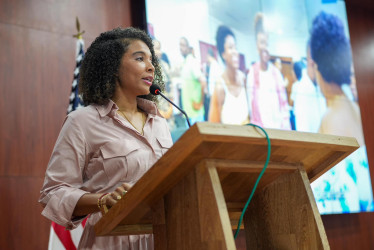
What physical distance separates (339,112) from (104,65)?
4.30m

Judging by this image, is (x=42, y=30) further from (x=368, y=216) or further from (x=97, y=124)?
(x=368, y=216)

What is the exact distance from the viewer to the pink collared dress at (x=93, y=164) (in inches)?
61.1

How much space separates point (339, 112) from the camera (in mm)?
5715

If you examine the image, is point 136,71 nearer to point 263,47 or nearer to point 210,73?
point 210,73

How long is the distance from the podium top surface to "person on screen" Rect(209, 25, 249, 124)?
3.21 metres

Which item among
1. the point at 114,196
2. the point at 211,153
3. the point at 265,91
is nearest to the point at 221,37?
the point at 265,91

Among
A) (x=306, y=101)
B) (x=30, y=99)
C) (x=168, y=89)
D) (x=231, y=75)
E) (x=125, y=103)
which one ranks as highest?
(x=231, y=75)

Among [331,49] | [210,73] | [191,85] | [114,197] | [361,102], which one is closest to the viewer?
[114,197]

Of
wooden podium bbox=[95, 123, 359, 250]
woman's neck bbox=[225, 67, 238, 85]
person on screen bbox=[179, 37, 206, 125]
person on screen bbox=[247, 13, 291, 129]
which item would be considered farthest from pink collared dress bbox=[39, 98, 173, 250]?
person on screen bbox=[247, 13, 291, 129]

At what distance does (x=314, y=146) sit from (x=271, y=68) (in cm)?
403

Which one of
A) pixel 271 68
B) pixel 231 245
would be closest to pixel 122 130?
pixel 231 245

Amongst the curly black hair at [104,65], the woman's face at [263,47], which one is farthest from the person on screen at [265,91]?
the curly black hair at [104,65]

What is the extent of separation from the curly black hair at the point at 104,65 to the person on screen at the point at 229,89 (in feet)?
8.54

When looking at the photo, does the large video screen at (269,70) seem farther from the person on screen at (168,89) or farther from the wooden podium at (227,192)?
the wooden podium at (227,192)
